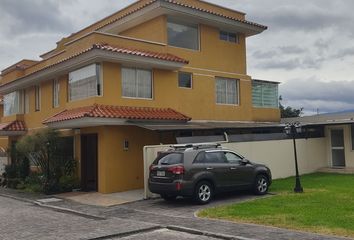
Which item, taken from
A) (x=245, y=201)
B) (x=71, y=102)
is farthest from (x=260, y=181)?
(x=71, y=102)

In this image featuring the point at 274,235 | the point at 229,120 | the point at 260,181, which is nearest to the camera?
the point at 274,235

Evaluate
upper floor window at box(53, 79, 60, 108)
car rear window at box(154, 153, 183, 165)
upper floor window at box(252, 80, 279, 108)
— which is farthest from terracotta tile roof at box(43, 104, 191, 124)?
upper floor window at box(252, 80, 279, 108)

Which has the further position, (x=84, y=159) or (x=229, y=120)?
(x=229, y=120)

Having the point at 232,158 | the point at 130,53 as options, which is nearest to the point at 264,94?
the point at 130,53

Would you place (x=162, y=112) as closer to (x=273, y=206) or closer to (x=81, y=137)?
(x=81, y=137)

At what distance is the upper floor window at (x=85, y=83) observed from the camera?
18203 millimetres

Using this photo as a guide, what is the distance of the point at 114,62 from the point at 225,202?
778 cm

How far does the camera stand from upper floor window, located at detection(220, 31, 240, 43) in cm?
2402

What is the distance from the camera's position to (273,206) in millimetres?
12680

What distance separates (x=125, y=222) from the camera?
11766 mm

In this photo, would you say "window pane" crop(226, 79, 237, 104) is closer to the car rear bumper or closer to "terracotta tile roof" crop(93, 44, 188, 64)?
"terracotta tile roof" crop(93, 44, 188, 64)

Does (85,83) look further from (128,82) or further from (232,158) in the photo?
(232,158)

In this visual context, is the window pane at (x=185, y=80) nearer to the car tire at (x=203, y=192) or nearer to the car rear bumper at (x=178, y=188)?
the car tire at (x=203, y=192)

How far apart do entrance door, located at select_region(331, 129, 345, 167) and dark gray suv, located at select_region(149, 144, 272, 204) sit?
9243 millimetres
